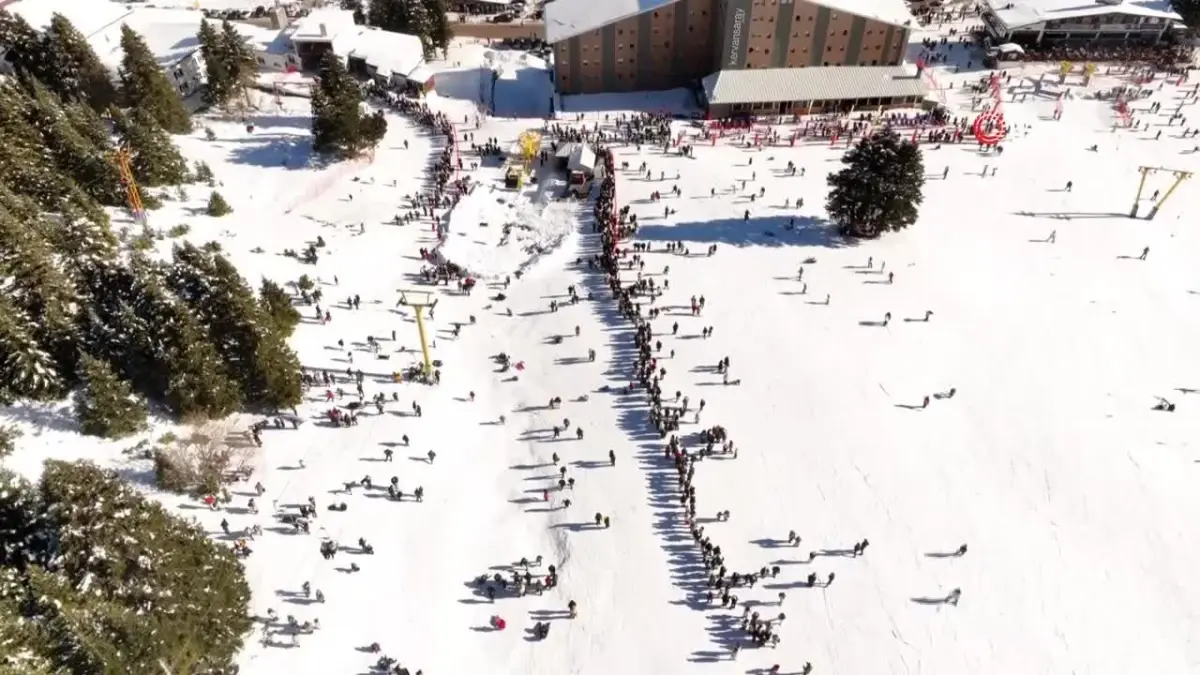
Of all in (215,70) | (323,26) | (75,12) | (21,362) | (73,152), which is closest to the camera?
(21,362)

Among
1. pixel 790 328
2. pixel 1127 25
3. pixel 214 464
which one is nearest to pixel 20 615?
pixel 214 464

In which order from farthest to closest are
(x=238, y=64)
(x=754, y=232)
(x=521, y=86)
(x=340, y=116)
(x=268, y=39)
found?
(x=268, y=39)
(x=521, y=86)
(x=238, y=64)
(x=340, y=116)
(x=754, y=232)

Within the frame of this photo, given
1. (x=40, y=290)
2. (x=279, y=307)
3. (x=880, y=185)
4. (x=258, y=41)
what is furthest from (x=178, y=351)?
(x=258, y=41)

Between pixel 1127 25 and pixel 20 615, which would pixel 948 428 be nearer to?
pixel 20 615

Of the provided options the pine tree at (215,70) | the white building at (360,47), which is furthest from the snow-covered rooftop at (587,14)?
the pine tree at (215,70)

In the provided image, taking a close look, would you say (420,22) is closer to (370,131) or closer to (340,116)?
(370,131)

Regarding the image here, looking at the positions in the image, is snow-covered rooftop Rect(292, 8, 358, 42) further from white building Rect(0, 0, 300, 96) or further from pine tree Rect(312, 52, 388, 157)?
pine tree Rect(312, 52, 388, 157)
